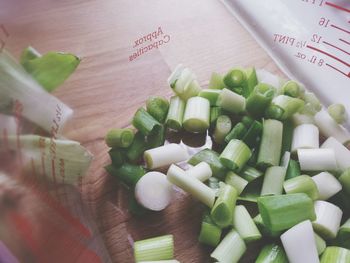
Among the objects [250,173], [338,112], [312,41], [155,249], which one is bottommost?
[155,249]

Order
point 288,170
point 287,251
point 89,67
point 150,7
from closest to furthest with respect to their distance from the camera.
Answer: point 287,251 → point 288,170 → point 89,67 → point 150,7

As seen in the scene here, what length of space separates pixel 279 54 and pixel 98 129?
0.48 m

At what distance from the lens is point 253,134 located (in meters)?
1.09

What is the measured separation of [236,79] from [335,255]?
43 centimetres

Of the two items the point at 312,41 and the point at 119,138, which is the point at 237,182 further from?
the point at 312,41

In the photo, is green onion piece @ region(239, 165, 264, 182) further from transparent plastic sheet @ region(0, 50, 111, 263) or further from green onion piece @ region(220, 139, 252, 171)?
transparent plastic sheet @ region(0, 50, 111, 263)

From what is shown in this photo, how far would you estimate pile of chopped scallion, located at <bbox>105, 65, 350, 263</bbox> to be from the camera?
96 cm

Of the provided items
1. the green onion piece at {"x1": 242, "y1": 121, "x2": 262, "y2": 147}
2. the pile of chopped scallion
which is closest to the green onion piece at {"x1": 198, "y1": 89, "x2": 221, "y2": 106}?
the pile of chopped scallion

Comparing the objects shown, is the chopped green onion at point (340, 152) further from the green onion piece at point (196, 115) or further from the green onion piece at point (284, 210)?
the green onion piece at point (196, 115)

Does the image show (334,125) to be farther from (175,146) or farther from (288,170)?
(175,146)

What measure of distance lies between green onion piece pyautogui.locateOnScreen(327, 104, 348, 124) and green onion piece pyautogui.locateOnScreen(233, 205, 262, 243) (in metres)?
0.32

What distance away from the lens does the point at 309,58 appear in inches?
48.1

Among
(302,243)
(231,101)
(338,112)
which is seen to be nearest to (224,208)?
(302,243)

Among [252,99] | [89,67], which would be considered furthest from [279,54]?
[89,67]
